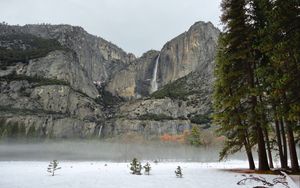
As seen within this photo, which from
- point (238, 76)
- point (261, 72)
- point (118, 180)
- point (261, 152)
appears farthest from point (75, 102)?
point (118, 180)

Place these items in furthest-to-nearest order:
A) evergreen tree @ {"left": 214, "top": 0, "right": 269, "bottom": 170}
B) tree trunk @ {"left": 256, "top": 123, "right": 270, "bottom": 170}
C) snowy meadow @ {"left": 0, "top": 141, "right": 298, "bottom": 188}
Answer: evergreen tree @ {"left": 214, "top": 0, "right": 269, "bottom": 170} < tree trunk @ {"left": 256, "top": 123, "right": 270, "bottom": 170} < snowy meadow @ {"left": 0, "top": 141, "right": 298, "bottom": 188}

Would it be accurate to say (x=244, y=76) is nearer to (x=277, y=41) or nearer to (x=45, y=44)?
(x=277, y=41)

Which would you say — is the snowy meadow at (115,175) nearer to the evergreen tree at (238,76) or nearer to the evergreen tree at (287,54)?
the evergreen tree at (238,76)

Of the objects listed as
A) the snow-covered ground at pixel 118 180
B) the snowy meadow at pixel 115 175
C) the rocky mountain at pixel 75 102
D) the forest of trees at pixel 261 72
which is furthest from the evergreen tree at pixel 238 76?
the rocky mountain at pixel 75 102

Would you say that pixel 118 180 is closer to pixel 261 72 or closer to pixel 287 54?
pixel 261 72

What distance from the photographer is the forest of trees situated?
15.1 m

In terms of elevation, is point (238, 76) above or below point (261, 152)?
above

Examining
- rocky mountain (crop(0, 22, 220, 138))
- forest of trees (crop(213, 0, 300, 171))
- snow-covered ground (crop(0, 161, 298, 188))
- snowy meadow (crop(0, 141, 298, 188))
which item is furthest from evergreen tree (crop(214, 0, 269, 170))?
rocky mountain (crop(0, 22, 220, 138))

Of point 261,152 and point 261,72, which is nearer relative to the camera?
point 261,72

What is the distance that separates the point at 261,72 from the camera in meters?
16.5

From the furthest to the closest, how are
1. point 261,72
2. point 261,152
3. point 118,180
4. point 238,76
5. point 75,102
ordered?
point 75,102 < point 238,76 < point 261,152 < point 261,72 < point 118,180

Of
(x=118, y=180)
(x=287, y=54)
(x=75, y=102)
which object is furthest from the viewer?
(x=75, y=102)

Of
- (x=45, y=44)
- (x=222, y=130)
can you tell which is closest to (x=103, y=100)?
(x=45, y=44)

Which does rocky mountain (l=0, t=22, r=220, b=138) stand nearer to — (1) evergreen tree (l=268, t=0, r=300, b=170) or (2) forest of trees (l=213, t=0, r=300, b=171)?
(2) forest of trees (l=213, t=0, r=300, b=171)
